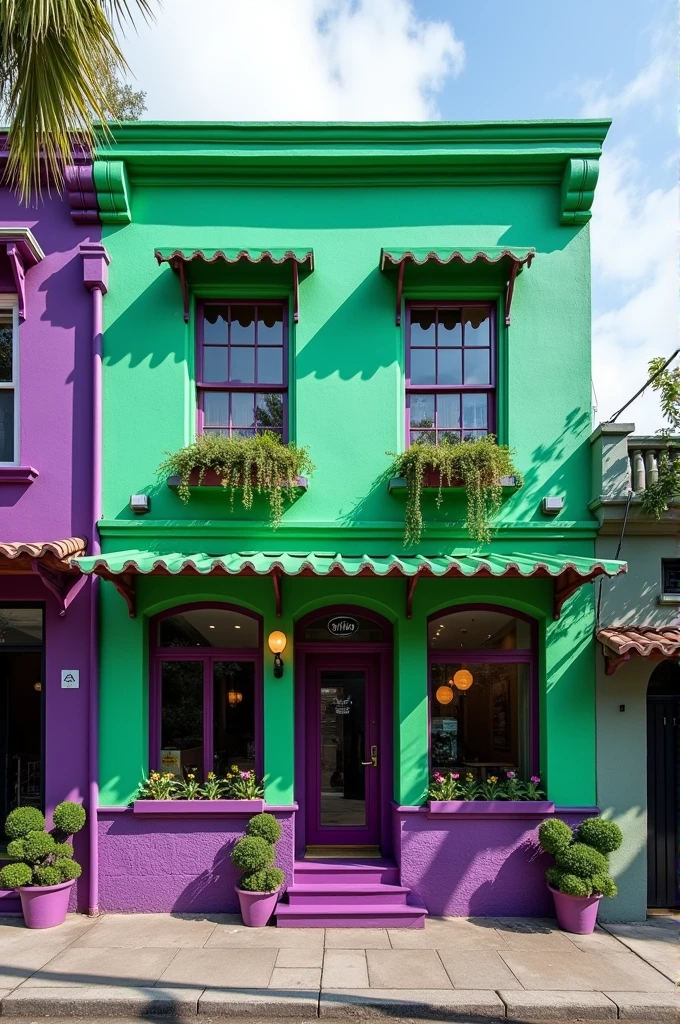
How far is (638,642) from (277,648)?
379cm

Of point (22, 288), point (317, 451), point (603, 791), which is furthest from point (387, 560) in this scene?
point (22, 288)

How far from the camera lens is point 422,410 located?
8.62 metres

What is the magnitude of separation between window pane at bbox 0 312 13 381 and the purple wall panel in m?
5.17

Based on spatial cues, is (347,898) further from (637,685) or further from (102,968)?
(637,685)

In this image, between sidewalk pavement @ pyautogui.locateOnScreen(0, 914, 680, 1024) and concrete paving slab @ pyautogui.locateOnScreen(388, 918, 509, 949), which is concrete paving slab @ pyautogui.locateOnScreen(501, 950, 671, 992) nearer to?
sidewalk pavement @ pyautogui.locateOnScreen(0, 914, 680, 1024)

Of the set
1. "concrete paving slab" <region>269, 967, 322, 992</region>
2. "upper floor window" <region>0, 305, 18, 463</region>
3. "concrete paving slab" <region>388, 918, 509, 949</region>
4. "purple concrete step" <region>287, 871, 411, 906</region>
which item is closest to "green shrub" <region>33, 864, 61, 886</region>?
"purple concrete step" <region>287, 871, 411, 906</region>

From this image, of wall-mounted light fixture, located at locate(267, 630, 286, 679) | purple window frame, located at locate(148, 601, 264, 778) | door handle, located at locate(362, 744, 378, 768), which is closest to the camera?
wall-mounted light fixture, located at locate(267, 630, 286, 679)

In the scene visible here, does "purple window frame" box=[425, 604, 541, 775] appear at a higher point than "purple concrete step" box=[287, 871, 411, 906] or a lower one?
higher

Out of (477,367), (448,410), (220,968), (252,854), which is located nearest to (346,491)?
(448,410)

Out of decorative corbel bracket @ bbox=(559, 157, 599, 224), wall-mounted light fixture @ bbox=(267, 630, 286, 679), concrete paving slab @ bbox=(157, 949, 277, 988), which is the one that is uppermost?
decorative corbel bracket @ bbox=(559, 157, 599, 224)

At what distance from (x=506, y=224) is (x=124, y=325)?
15.3 ft

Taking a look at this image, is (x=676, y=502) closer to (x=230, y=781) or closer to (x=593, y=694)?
(x=593, y=694)

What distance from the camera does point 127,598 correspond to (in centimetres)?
785

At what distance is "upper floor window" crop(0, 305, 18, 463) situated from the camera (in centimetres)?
835
